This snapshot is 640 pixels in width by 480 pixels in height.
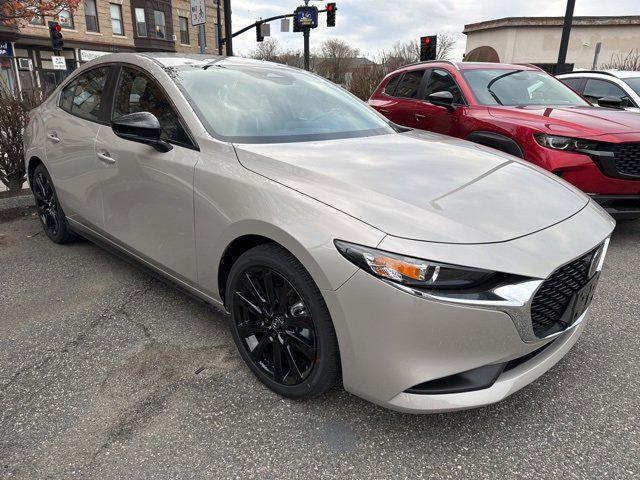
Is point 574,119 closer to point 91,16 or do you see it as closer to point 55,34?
point 55,34

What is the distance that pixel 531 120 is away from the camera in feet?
14.8

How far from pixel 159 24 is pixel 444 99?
1223 inches

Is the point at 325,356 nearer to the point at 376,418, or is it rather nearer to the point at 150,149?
the point at 376,418

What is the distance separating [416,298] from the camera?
1.70 meters

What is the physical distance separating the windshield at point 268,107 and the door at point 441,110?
2.18m

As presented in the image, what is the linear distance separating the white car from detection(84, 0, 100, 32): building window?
27.8 m

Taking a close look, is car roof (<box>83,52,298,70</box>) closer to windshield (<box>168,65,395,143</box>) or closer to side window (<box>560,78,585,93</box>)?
windshield (<box>168,65,395,143</box>)

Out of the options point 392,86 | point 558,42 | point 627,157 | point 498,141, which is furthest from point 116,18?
point 627,157

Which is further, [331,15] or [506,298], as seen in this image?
[331,15]

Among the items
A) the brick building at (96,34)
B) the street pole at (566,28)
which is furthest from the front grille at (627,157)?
the brick building at (96,34)

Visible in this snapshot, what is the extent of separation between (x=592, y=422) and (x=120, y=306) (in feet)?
9.30

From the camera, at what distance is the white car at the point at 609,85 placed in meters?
6.82

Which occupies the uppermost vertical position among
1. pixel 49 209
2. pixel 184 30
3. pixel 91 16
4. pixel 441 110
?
pixel 91 16

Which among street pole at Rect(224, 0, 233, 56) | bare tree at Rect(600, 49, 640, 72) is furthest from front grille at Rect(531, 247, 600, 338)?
street pole at Rect(224, 0, 233, 56)
